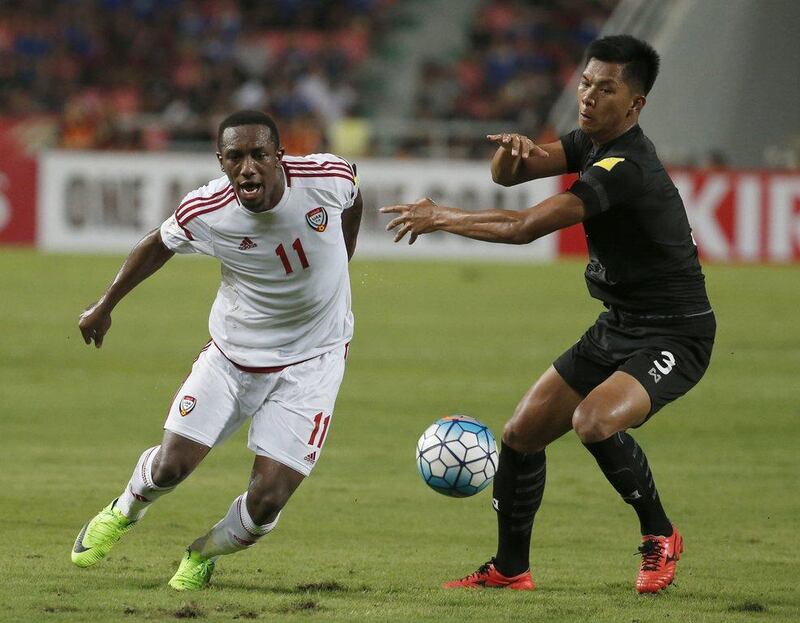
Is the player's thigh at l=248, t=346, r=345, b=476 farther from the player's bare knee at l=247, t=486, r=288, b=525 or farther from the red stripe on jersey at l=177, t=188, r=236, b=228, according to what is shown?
the red stripe on jersey at l=177, t=188, r=236, b=228

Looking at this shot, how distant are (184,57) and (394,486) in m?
20.7

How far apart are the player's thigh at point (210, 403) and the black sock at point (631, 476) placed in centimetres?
152

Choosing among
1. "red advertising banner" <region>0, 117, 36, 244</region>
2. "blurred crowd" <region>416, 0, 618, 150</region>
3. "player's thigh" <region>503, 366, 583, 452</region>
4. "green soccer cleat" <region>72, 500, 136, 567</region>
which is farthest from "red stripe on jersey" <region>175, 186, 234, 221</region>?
"blurred crowd" <region>416, 0, 618, 150</region>

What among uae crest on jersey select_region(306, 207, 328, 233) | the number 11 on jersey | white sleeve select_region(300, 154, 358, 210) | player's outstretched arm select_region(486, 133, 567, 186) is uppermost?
player's outstretched arm select_region(486, 133, 567, 186)

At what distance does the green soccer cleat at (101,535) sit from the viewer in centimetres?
622

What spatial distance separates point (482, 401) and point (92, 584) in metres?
5.76

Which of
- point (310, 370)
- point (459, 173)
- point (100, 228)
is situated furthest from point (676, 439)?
point (100, 228)

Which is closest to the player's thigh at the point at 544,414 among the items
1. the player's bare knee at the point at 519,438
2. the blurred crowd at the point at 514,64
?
the player's bare knee at the point at 519,438

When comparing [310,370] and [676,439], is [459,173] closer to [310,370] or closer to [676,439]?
[676,439]

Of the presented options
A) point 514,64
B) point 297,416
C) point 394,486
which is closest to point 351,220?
point 297,416

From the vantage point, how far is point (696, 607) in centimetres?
592

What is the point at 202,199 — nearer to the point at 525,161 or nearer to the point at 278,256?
the point at 278,256

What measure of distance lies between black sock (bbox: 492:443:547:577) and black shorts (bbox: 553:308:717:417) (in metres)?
0.42

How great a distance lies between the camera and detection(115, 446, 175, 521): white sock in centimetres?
608
